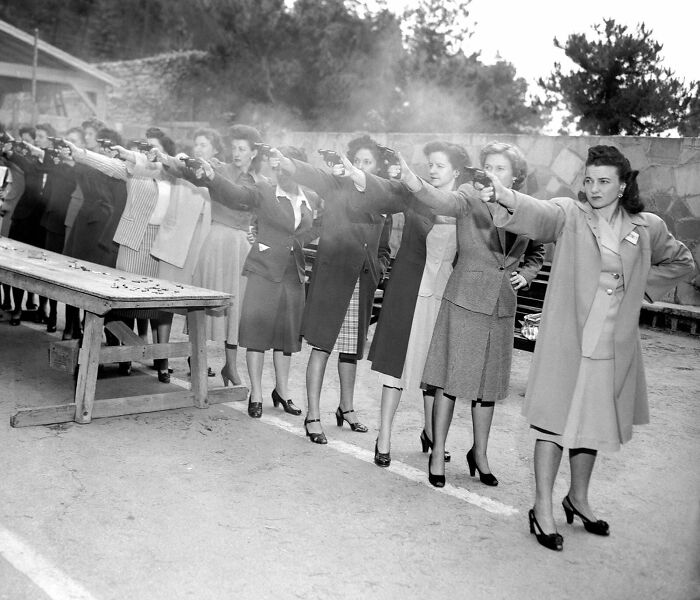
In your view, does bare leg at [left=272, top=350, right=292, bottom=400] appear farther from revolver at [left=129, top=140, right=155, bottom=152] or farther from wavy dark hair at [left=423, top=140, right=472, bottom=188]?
wavy dark hair at [left=423, top=140, right=472, bottom=188]

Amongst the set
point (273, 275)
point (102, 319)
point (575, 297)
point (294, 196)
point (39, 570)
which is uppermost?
point (294, 196)

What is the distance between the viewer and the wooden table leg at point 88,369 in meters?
5.09

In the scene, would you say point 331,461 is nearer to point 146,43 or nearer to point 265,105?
point 265,105

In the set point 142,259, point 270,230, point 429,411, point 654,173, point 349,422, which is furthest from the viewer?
point 654,173

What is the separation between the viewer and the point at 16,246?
23.1ft

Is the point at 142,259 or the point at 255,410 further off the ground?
the point at 142,259

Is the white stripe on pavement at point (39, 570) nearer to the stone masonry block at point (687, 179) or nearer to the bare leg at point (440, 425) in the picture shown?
the bare leg at point (440, 425)

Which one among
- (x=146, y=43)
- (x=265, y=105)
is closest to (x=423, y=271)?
(x=265, y=105)

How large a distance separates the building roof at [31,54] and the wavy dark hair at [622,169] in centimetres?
1758

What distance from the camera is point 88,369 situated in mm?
5125

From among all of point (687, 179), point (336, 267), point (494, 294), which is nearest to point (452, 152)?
point (494, 294)

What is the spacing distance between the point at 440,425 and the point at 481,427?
254 mm

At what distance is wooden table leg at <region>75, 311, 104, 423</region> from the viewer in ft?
16.7

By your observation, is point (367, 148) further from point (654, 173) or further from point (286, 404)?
point (654, 173)
